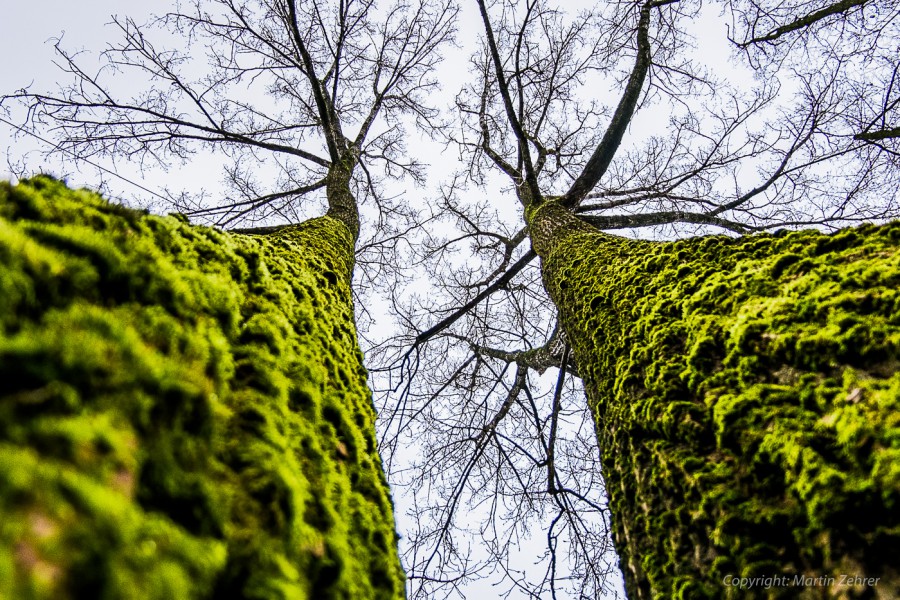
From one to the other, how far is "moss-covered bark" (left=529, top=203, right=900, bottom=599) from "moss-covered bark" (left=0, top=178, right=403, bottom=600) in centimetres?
82

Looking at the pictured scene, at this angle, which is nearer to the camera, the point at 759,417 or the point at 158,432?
the point at 158,432

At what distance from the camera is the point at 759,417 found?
1077mm

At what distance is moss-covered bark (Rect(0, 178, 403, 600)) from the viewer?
0.46 meters

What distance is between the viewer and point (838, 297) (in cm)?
115

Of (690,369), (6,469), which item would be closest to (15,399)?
(6,469)

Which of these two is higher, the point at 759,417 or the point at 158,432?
the point at 759,417

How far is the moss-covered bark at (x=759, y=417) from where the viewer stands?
0.81 meters

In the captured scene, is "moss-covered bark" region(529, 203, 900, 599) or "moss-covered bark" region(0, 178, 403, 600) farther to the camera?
"moss-covered bark" region(529, 203, 900, 599)

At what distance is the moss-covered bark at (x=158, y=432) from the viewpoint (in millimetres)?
463

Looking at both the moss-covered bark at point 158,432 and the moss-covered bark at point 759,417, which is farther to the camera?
the moss-covered bark at point 759,417

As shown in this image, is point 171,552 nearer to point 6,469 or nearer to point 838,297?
point 6,469

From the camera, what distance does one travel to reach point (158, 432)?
62 centimetres

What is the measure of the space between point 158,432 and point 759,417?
1298mm

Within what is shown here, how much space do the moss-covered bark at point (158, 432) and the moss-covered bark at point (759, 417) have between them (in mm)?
817
